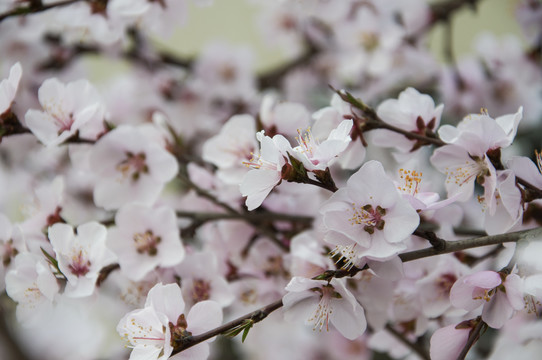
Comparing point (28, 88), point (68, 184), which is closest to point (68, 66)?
point (28, 88)

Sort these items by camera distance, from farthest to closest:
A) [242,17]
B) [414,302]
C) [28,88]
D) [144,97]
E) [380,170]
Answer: [242,17], [144,97], [28,88], [414,302], [380,170]

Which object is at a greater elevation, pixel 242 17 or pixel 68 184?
pixel 68 184

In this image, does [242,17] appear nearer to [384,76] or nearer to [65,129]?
[384,76]

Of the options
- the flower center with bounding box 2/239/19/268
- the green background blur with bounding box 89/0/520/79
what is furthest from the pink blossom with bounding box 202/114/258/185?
the green background blur with bounding box 89/0/520/79

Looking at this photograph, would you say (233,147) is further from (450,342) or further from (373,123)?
(450,342)

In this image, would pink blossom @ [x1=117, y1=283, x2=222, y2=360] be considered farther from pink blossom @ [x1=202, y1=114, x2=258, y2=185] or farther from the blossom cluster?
pink blossom @ [x1=202, y1=114, x2=258, y2=185]

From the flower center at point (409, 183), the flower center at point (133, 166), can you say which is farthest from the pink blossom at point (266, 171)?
the flower center at point (133, 166)

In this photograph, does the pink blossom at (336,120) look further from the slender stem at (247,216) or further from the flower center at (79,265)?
the flower center at (79,265)
